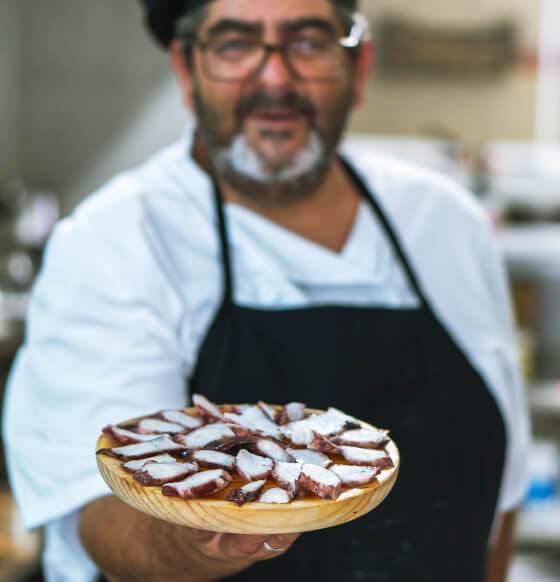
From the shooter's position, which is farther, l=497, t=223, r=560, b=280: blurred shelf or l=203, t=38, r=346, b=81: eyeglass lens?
l=497, t=223, r=560, b=280: blurred shelf

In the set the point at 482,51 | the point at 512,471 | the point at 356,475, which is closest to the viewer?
the point at 356,475

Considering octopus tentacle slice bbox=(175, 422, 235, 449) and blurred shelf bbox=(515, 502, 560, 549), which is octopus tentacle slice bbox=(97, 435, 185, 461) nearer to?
octopus tentacle slice bbox=(175, 422, 235, 449)

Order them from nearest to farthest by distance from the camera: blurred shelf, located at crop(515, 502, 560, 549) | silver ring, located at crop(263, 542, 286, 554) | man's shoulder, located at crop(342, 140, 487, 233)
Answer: silver ring, located at crop(263, 542, 286, 554) < man's shoulder, located at crop(342, 140, 487, 233) < blurred shelf, located at crop(515, 502, 560, 549)

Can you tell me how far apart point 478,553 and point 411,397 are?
0.33m

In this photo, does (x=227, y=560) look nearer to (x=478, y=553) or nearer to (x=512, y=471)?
(x=478, y=553)

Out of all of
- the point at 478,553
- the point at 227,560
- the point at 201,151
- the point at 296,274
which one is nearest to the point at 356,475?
the point at 227,560

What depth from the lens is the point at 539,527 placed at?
2820 mm

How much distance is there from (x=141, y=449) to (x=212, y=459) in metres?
0.07

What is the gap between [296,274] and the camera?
1343mm

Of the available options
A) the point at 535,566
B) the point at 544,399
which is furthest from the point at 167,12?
the point at 535,566

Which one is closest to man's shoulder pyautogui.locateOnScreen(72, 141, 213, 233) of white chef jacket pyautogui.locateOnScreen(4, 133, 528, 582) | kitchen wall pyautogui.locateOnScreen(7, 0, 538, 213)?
white chef jacket pyautogui.locateOnScreen(4, 133, 528, 582)

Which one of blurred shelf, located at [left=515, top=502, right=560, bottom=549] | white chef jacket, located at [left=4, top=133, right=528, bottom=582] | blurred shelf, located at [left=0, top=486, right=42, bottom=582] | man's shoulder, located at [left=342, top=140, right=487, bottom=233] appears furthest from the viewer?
blurred shelf, located at [left=515, top=502, right=560, bottom=549]

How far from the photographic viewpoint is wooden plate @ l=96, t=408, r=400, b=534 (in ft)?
2.22

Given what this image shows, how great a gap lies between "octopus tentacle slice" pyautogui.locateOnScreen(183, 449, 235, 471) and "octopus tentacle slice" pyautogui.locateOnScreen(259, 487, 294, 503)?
2.7 inches
